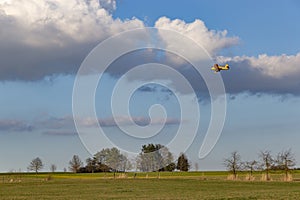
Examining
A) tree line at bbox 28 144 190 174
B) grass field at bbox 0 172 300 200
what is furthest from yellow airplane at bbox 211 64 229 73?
tree line at bbox 28 144 190 174

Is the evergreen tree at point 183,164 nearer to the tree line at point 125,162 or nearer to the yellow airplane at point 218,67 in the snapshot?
the tree line at point 125,162

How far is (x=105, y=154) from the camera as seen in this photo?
412 ft

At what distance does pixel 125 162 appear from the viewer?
380 feet

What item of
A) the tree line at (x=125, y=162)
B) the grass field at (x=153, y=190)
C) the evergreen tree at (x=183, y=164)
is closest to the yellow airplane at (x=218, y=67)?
the grass field at (x=153, y=190)

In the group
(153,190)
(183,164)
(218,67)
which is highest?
(218,67)

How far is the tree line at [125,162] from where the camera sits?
11456 cm

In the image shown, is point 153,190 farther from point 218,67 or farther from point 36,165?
point 36,165

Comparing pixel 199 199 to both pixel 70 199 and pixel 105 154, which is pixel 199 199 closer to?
pixel 70 199

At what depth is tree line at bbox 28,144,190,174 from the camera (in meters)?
115

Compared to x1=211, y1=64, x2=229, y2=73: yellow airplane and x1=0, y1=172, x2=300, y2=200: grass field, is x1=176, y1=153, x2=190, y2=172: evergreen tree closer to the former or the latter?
x1=0, y1=172, x2=300, y2=200: grass field

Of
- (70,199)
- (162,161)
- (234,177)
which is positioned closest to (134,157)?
(162,161)

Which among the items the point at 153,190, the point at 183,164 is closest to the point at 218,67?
the point at 153,190

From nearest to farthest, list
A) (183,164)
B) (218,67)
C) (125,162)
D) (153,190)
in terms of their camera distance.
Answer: (218,67) < (153,190) < (125,162) < (183,164)

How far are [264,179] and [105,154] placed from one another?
58868mm
